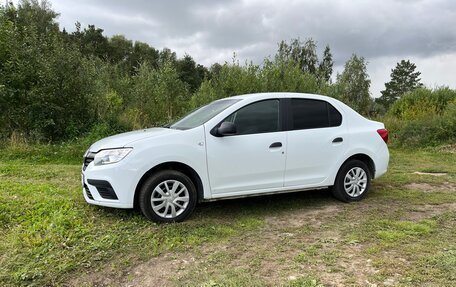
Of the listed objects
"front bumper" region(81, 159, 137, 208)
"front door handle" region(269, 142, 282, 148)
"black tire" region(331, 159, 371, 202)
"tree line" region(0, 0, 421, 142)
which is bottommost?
"black tire" region(331, 159, 371, 202)

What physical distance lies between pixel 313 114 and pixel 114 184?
301 centimetres

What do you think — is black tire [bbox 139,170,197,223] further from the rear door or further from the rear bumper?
the rear bumper

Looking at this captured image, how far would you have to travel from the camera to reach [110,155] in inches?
186

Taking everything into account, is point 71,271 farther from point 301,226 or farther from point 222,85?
point 222,85

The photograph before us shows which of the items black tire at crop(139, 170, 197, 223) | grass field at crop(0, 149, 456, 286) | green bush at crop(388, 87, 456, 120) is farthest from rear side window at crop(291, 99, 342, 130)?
green bush at crop(388, 87, 456, 120)

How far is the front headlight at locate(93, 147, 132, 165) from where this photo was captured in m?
4.67

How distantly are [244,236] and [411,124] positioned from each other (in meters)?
11.8

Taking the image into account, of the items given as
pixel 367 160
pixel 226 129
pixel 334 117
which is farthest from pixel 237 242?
pixel 367 160

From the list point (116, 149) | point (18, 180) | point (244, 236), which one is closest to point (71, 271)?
point (116, 149)

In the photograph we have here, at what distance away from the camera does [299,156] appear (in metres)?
5.45

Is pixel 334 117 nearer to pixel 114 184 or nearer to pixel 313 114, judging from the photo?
pixel 313 114

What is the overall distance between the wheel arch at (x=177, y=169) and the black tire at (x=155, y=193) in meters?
0.06

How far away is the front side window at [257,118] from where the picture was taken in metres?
5.22

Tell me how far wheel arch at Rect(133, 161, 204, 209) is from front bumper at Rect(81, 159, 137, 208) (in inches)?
4.6
